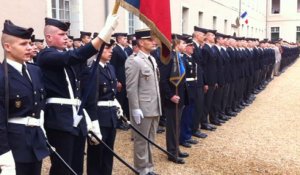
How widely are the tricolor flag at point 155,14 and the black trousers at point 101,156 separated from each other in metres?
1.12

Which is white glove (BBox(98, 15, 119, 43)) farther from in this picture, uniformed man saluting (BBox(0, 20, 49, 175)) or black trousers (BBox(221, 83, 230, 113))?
black trousers (BBox(221, 83, 230, 113))

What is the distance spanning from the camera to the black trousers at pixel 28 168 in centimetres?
284

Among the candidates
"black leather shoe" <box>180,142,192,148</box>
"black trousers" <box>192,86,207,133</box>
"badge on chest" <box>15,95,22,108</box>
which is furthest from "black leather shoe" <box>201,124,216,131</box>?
"badge on chest" <box>15,95,22,108</box>

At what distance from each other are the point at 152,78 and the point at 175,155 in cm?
141

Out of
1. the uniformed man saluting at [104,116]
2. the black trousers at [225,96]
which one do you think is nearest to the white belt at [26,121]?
the uniformed man saluting at [104,116]

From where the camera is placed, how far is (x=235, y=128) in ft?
26.6

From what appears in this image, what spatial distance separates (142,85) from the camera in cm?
476

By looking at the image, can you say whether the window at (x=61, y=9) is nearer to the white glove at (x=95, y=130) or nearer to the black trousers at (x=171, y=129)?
the black trousers at (x=171, y=129)

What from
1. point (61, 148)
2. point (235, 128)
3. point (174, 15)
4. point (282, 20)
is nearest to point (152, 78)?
point (61, 148)

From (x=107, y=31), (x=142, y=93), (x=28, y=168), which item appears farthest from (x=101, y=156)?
(x=107, y=31)

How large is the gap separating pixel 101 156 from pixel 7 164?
5.23 ft

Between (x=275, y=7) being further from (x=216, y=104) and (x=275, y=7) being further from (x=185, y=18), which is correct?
(x=216, y=104)

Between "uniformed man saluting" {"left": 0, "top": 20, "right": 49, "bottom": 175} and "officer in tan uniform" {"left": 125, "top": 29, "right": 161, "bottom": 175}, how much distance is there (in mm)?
1900

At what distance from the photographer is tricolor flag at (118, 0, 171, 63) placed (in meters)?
3.56
